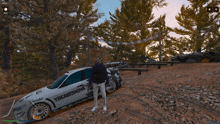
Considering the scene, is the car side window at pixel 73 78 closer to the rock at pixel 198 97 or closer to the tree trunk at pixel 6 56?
the rock at pixel 198 97

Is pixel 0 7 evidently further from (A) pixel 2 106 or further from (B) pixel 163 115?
(B) pixel 163 115

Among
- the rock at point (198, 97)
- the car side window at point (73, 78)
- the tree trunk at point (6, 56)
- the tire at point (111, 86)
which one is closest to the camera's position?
the rock at point (198, 97)

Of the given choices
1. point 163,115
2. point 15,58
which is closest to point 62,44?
point 15,58

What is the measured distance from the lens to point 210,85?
17.2 feet

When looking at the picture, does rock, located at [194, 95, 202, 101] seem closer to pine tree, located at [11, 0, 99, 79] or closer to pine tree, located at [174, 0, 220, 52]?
pine tree, located at [11, 0, 99, 79]

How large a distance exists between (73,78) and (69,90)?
56cm

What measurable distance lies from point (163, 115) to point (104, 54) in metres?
14.0

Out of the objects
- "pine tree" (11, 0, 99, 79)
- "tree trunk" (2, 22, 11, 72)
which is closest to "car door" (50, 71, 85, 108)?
"pine tree" (11, 0, 99, 79)

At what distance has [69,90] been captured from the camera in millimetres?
5051

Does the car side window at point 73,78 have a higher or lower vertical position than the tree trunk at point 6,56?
lower

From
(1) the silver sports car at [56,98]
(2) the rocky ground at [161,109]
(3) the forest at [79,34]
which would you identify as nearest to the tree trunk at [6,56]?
(3) the forest at [79,34]

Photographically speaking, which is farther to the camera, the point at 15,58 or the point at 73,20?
the point at 15,58

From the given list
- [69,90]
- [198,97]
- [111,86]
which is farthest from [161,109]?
[69,90]

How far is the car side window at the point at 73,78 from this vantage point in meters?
5.21
